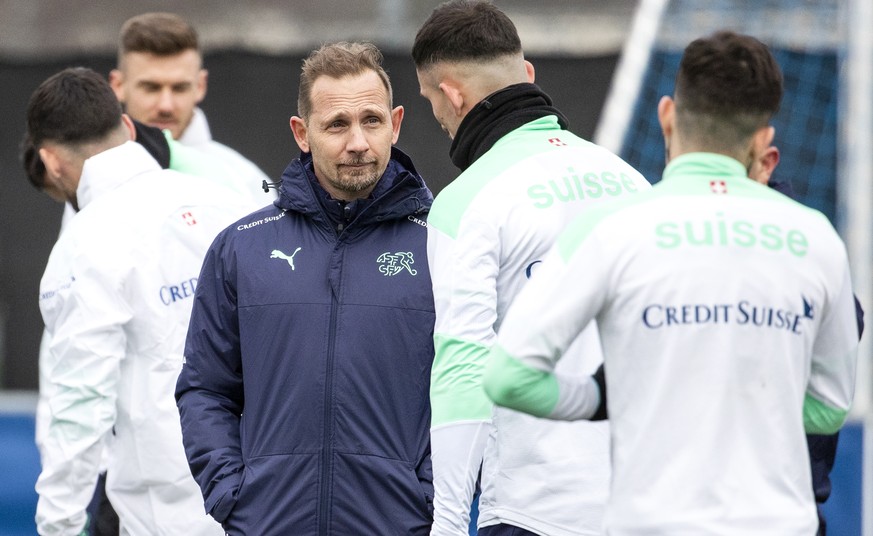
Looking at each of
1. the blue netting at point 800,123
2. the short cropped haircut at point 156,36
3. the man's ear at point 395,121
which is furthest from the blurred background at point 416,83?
the man's ear at point 395,121

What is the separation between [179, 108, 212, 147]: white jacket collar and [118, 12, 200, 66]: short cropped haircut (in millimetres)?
299

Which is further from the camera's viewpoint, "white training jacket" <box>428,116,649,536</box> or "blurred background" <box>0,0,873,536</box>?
"blurred background" <box>0,0,873,536</box>

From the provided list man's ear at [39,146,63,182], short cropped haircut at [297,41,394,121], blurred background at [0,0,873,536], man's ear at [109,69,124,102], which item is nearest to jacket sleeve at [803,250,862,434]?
short cropped haircut at [297,41,394,121]

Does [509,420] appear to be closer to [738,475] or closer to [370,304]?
[370,304]

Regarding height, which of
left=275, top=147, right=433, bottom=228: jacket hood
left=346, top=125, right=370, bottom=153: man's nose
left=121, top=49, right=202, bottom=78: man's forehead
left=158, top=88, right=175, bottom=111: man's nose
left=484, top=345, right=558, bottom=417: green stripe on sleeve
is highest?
left=121, top=49, right=202, bottom=78: man's forehead

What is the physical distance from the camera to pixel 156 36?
566 cm

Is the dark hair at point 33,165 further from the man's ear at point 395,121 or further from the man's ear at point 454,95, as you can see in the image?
the man's ear at point 454,95

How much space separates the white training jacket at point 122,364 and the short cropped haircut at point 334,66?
32.7 inches

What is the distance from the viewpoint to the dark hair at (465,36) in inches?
140

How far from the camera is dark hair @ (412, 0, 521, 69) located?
3.55 m

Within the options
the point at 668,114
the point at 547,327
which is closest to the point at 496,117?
the point at 668,114

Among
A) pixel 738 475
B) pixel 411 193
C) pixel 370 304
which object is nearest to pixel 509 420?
pixel 370 304

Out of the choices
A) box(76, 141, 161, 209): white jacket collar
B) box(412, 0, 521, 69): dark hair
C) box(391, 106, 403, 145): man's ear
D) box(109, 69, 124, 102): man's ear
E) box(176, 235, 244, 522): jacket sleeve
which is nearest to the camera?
box(176, 235, 244, 522): jacket sleeve

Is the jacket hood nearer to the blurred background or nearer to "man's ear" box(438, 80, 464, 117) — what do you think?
"man's ear" box(438, 80, 464, 117)
